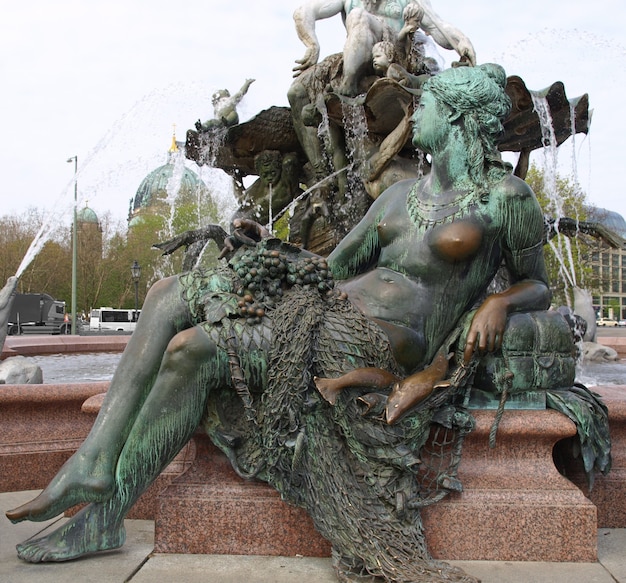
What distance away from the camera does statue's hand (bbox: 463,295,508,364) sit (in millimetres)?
2887

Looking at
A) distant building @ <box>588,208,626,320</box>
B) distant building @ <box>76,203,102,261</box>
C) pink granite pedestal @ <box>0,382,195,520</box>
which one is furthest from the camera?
distant building @ <box>76,203,102,261</box>

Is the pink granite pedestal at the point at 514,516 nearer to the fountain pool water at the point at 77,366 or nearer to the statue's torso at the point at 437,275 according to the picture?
the statue's torso at the point at 437,275

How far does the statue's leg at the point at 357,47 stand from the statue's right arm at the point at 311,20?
53 cm

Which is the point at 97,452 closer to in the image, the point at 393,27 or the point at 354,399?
the point at 354,399

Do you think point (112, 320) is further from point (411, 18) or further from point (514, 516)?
point (514, 516)

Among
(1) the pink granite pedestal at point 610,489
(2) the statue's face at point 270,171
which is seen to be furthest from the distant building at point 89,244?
(1) the pink granite pedestal at point 610,489

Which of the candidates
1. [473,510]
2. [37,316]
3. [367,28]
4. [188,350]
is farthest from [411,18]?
[37,316]

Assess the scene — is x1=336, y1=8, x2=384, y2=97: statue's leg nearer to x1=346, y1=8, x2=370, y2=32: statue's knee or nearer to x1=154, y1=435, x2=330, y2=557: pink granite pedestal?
x1=346, y1=8, x2=370, y2=32: statue's knee

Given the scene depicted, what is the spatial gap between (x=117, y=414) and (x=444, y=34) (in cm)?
591

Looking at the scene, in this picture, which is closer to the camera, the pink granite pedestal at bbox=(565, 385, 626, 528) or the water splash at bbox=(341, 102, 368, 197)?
the pink granite pedestal at bbox=(565, 385, 626, 528)

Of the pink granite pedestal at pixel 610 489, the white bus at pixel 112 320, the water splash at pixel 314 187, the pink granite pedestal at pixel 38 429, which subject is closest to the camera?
the pink granite pedestal at pixel 610 489

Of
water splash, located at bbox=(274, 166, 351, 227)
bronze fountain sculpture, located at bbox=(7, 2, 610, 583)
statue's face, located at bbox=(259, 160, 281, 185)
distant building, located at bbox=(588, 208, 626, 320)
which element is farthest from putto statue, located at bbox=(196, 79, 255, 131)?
distant building, located at bbox=(588, 208, 626, 320)


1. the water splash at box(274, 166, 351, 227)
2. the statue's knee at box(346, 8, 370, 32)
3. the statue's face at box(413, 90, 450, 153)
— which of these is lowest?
the statue's face at box(413, 90, 450, 153)

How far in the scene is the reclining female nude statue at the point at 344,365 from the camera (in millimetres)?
2682
